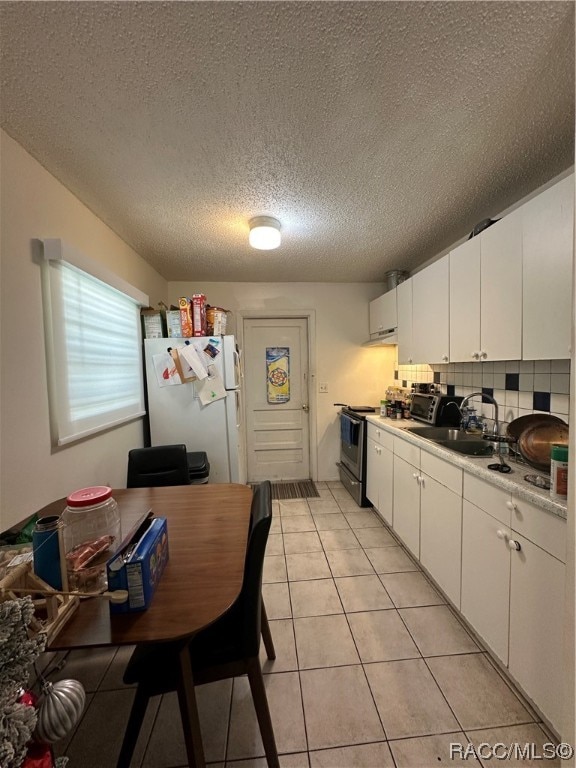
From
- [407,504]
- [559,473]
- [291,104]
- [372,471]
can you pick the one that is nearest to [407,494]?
[407,504]

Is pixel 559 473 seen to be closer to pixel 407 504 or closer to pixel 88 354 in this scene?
pixel 407 504

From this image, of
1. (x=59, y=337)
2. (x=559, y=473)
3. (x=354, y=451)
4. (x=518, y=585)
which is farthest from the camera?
(x=354, y=451)

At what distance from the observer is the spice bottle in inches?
43.3

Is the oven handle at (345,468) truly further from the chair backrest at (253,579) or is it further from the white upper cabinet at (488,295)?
the chair backrest at (253,579)

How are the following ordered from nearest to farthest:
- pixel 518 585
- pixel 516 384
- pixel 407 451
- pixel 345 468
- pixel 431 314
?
pixel 518 585
pixel 516 384
pixel 407 451
pixel 431 314
pixel 345 468

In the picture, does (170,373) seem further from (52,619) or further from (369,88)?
(369,88)

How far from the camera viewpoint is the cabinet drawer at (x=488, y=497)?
1.32 metres

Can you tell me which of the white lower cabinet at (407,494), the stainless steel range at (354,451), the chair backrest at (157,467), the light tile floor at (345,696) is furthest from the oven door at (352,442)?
the chair backrest at (157,467)

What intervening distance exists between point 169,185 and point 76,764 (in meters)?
2.49

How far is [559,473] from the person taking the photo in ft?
3.64

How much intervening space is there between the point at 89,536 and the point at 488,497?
5.41ft

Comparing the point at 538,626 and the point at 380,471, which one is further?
the point at 380,471

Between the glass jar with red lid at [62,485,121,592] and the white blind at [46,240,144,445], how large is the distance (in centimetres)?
65

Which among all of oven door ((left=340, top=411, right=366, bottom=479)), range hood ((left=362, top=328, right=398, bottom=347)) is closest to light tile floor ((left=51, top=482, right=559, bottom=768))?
oven door ((left=340, top=411, right=366, bottom=479))
